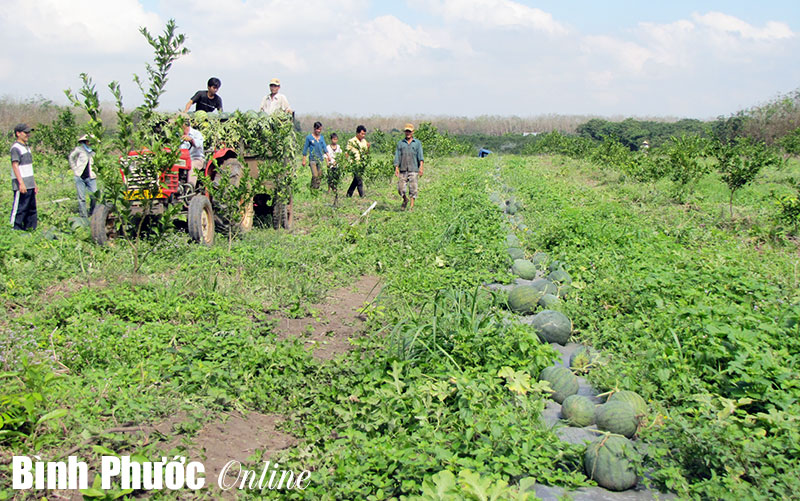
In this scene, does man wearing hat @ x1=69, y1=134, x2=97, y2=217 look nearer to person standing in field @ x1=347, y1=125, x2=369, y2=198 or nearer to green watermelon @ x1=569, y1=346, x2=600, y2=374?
person standing in field @ x1=347, y1=125, x2=369, y2=198

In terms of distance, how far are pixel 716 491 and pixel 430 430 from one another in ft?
5.12

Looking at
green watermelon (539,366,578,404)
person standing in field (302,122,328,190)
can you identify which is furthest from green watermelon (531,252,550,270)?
person standing in field (302,122,328,190)

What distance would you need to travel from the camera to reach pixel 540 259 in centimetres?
809

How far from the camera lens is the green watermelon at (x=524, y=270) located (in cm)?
746

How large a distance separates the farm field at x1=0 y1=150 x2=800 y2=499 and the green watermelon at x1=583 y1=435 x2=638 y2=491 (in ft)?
0.32

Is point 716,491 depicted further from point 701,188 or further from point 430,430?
→ point 701,188

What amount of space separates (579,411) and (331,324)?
297 cm

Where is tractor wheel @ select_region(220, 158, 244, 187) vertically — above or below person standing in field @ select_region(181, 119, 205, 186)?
below

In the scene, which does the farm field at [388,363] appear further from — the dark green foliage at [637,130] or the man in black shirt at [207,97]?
the dark green foliage at [637,130]

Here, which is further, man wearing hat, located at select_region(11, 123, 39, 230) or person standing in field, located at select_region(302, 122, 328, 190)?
person standing in field, located at select_region(302, 122, 328, 190)

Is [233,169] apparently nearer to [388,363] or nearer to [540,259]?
[540,259]

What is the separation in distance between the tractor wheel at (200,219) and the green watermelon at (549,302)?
16.8ft

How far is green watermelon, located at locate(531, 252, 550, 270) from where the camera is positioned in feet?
25.7

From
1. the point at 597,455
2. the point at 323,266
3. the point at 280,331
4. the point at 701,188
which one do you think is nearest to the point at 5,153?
the point at 323,266
